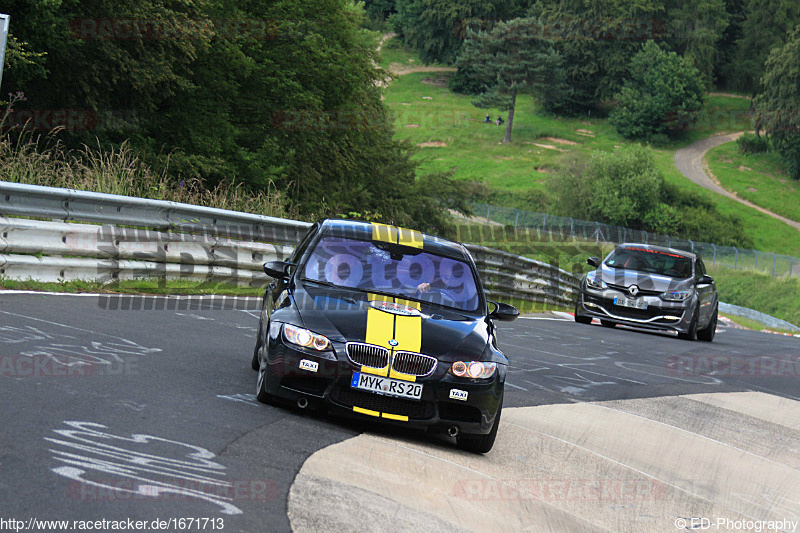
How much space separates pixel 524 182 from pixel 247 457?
9686cm

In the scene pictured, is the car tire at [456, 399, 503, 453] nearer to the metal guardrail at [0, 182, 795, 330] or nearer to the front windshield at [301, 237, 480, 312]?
the front windshield at [301, 237, 480, 312]

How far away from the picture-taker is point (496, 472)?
6605 mm

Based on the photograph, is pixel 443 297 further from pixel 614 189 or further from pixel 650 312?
pixel 614 189

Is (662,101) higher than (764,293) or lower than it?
higher

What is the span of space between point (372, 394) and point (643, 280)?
531 inches

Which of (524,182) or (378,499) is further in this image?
(524,182)

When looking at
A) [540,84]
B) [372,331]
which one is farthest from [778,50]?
[372,331]

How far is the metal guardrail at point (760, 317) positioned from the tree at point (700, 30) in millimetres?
103556

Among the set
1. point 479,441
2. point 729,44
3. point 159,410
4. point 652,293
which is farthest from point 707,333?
point 729,44

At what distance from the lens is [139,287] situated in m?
12.8

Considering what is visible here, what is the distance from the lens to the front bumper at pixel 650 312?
19.0 metres

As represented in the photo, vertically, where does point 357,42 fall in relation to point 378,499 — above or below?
above

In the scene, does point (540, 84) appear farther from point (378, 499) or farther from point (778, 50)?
point (378, 499)

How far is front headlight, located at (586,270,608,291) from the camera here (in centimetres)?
1938
